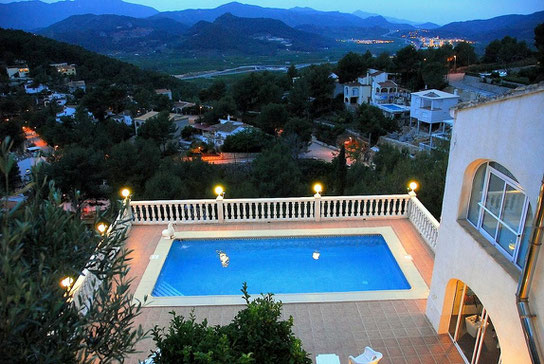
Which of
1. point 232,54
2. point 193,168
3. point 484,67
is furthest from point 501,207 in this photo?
point 232,54

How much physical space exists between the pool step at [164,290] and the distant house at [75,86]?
63551 millimetres

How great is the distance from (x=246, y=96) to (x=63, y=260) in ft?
188

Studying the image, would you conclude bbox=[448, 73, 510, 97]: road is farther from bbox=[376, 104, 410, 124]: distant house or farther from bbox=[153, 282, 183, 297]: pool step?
bbox=[153, 282, 183, 297]: pool step

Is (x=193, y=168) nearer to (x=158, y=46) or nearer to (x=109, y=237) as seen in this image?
(x=109, y=237)

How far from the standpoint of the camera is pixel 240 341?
482 centimetres

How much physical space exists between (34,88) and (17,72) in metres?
5.89

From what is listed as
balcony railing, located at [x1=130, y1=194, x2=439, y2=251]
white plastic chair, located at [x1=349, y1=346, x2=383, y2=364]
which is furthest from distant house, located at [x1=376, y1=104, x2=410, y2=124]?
white plastic chair, located at [x1=349, y1=346, x2=383, y2=364]

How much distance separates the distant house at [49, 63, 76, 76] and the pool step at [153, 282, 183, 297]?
7005 centimetres

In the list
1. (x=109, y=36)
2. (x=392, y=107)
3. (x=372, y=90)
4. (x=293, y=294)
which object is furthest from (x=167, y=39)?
(x=293, y=294)

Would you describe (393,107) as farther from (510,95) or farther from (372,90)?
(510,95)

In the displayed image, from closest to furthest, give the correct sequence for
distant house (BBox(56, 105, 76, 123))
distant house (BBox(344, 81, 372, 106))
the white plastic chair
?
the white plastic chair → distant house (BBox(56, 105, 76, 123)) → distant house (BBox(344, 81, 372, 106))

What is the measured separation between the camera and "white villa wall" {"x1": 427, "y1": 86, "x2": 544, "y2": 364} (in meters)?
4.36

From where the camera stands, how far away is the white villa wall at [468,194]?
4.36 m

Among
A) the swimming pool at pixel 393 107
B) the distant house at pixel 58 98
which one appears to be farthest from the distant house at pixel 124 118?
the swimming pool at pixel 393 107
